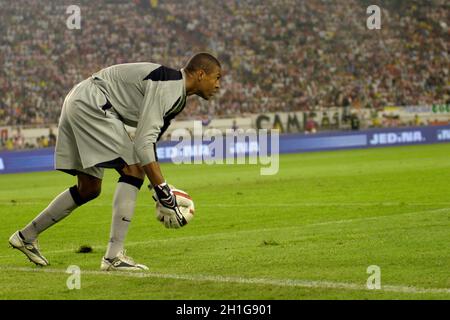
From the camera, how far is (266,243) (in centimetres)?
1122

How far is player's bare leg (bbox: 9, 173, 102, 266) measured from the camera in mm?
9547

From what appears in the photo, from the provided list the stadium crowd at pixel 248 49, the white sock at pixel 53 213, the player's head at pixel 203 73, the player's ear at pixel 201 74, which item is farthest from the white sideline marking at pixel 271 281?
the stadium crowd at pixel 248 49

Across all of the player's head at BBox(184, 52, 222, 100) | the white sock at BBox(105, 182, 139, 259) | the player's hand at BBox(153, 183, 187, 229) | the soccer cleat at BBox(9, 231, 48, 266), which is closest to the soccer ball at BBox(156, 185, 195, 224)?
the player's hand at BBox(153, 183, 187, 229)

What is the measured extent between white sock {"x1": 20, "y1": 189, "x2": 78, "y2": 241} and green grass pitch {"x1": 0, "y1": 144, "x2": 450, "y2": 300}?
357mm

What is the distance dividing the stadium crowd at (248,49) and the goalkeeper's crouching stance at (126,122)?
1240 inches

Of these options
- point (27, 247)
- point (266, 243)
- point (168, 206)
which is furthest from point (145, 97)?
point (266, 243)

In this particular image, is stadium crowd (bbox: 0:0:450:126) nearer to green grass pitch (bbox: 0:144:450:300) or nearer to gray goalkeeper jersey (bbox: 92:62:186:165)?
green grass pitch (bbox: 0:144:450:300)

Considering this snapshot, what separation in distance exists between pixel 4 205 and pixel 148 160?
1206cm

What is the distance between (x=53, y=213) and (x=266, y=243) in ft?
8.60

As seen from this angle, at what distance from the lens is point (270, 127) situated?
43438 millimetres

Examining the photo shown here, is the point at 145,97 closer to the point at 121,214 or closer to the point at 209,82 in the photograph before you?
the point at 209,82

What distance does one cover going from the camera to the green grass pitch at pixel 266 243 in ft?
26.1

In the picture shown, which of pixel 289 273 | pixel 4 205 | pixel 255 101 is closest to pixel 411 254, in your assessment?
pixel 289 273
